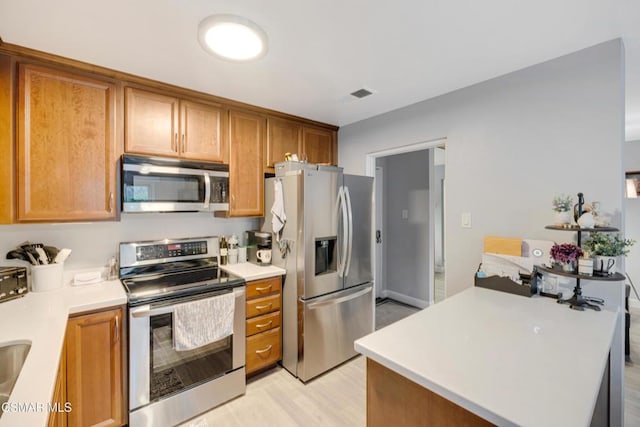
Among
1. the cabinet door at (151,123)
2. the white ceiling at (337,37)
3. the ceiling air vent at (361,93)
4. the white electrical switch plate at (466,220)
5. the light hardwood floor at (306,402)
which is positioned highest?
the ceiling air vent at (361,93)

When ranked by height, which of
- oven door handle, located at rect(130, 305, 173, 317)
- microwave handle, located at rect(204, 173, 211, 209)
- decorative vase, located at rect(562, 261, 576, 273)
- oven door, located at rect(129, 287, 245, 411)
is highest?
microwave handle, located at rect(204, 173, 211, 209)

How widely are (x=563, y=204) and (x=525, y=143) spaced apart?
0.50 m

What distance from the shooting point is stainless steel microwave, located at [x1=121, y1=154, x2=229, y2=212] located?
1.99 meters

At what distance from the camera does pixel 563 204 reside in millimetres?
1719

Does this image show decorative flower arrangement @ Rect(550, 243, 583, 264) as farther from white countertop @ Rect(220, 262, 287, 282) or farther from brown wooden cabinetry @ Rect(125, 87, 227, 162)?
brown wooden cabinetry @ Rect(125, 87, 227, 162)

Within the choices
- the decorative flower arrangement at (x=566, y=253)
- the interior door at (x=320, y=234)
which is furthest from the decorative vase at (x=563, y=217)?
the interior door at (x=320, y=234)

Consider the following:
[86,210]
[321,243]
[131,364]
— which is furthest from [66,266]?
[321,243]

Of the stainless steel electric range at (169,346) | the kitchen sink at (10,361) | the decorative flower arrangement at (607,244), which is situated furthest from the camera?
the stainless steel electric range at (169,346)

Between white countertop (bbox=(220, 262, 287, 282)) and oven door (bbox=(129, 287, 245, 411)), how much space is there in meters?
0.19

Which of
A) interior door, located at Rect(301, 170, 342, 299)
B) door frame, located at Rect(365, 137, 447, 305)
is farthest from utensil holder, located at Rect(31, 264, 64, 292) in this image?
door frame, located at Rect(365, 137, 447, 305)

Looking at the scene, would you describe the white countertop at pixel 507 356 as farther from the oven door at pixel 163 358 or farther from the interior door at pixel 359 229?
the oven door at pixel 163 358

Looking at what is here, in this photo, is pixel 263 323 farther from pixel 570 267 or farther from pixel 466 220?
pixel 570 267

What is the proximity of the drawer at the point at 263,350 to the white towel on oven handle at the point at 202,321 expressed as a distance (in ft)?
1.08

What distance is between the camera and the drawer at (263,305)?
90.2 inches
